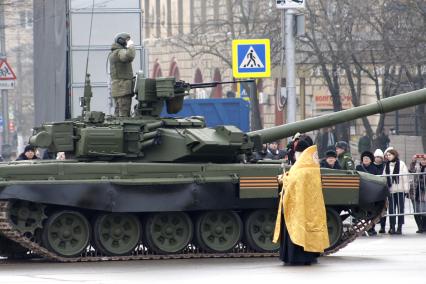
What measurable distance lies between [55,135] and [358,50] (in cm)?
2707

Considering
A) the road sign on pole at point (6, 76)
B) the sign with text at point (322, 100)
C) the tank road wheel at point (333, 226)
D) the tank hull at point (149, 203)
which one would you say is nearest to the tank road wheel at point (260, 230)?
the tank hull at point (149, 203)

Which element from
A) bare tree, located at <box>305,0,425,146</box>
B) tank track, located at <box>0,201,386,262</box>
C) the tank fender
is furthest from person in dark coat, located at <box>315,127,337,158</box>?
the tank fender

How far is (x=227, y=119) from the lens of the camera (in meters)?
34.6

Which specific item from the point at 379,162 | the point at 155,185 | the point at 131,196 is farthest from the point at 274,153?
the point at 131,196

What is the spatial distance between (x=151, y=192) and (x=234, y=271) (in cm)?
218

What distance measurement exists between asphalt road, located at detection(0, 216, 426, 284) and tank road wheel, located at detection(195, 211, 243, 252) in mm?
309

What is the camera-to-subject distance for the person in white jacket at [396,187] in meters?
27.2

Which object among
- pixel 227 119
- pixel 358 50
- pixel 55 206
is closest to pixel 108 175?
pixel 55 206

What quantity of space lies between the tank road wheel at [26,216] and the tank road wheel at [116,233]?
75 centimetres

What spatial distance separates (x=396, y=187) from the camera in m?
27.5

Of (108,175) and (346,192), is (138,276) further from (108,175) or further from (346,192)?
(346,192)

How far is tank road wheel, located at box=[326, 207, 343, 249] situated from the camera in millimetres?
21359

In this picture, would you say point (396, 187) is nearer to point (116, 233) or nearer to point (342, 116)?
point (342, 116)

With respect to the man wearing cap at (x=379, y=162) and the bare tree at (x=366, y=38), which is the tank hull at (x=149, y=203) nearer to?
the man wearing cap at (x=379, y=162)
